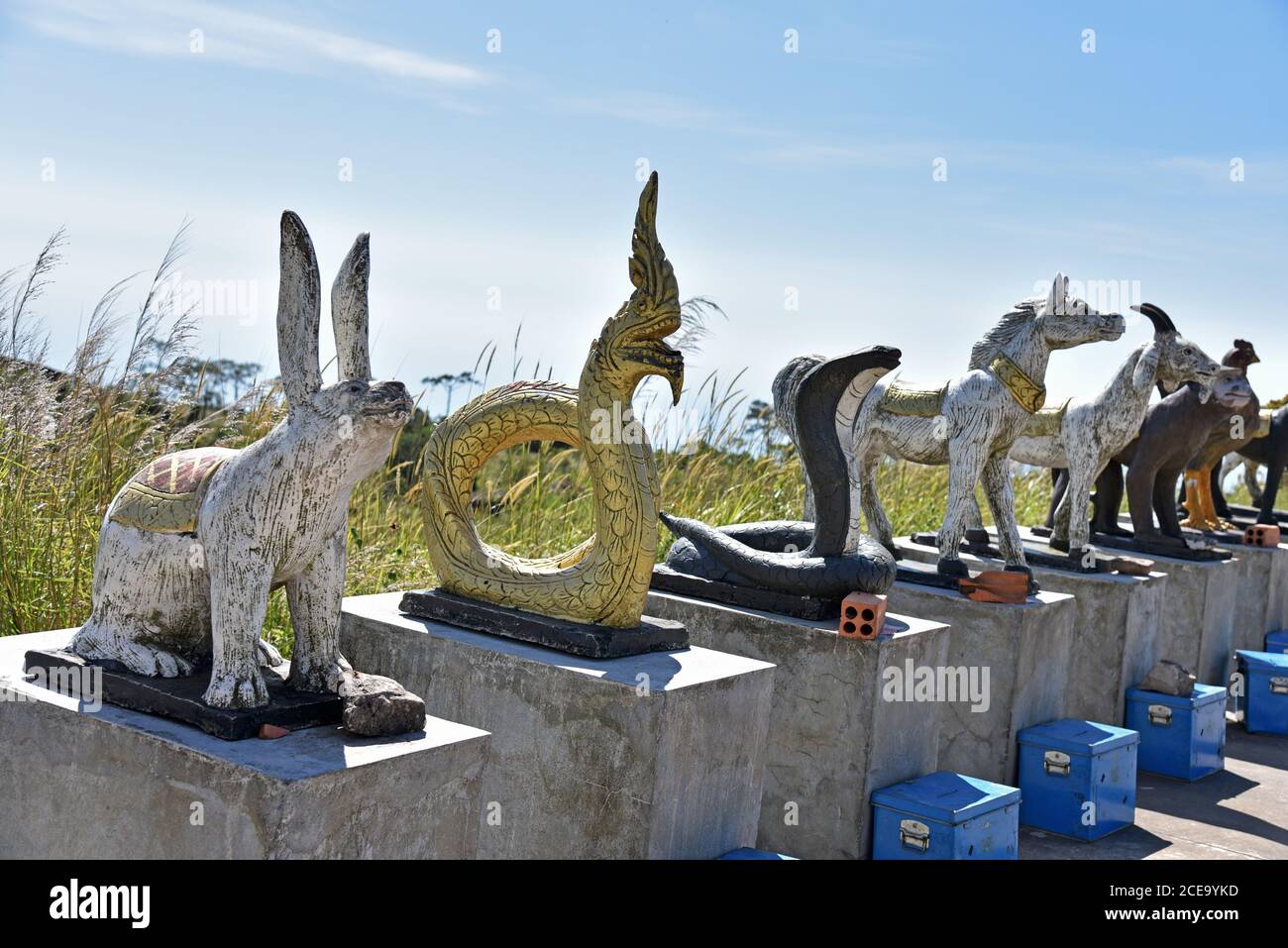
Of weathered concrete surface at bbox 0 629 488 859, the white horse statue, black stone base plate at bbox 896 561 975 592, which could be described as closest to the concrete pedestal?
the white horse statue

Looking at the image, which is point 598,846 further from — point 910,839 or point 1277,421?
point 1277,421

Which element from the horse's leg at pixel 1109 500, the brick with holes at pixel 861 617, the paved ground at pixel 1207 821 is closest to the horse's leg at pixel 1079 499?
the horse's leg at pixel 1109 500

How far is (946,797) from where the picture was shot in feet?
13.9

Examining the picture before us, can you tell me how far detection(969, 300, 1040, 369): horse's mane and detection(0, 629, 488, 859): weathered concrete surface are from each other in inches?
135

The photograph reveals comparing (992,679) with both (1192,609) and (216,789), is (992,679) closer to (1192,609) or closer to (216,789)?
(1192,609)

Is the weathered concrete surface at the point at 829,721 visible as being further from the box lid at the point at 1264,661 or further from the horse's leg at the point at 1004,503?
the box lid at the point at 1264,661

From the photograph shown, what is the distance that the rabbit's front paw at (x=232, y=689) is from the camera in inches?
108

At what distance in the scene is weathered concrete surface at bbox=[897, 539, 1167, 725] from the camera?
618 cm

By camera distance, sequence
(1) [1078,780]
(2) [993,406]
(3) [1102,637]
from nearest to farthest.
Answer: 1. (1) [1078,780]
2. (2) [993,406]
3. (3) [1102,637]

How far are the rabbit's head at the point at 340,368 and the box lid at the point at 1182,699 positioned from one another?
4.67m

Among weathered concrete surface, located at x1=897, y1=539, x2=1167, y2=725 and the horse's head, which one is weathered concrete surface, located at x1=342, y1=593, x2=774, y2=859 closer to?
the horse's head

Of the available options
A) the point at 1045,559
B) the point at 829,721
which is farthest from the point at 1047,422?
the point at 829,721

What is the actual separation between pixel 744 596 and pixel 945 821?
44.6 inches

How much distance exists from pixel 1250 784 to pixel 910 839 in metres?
2.74
